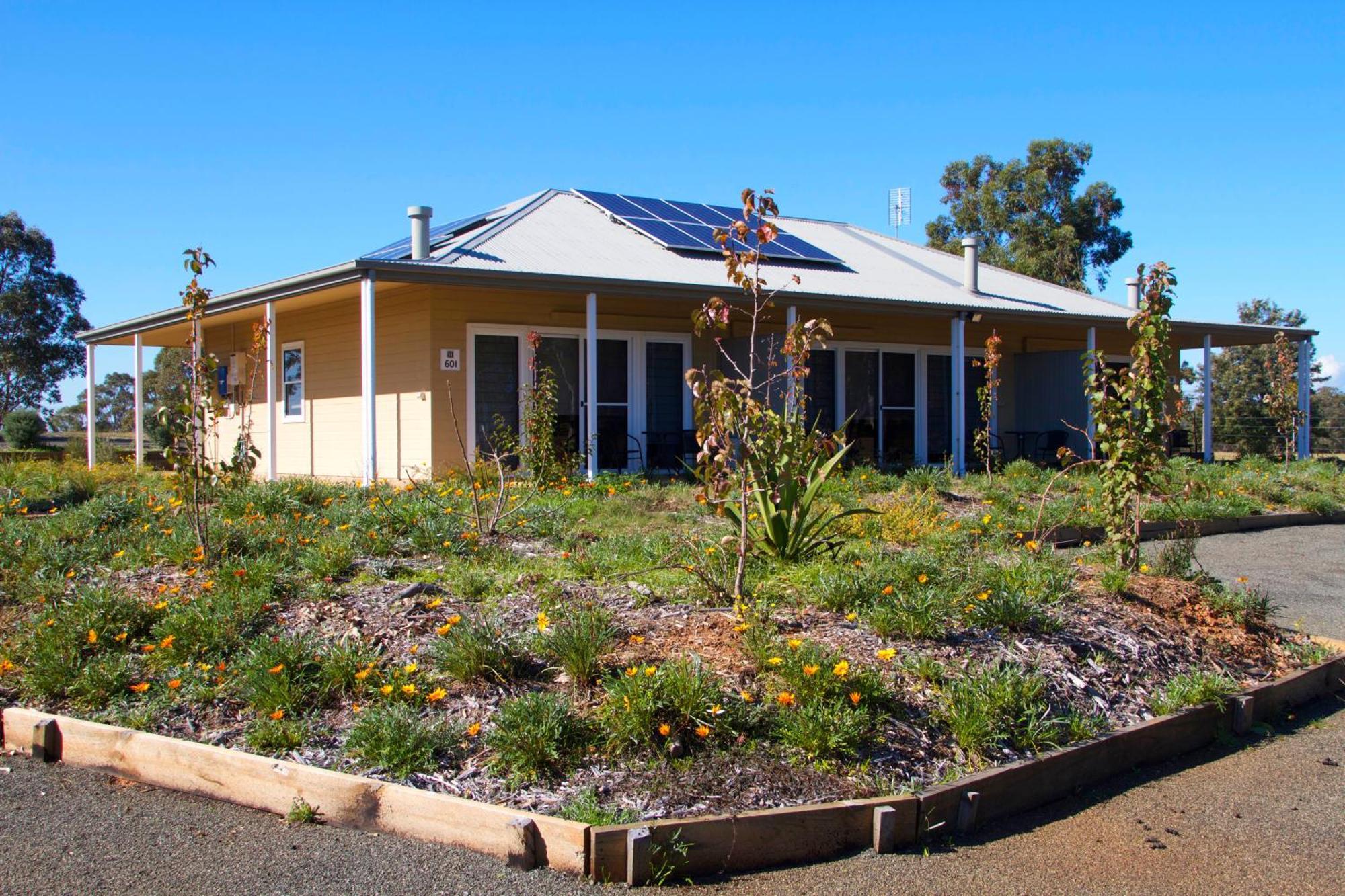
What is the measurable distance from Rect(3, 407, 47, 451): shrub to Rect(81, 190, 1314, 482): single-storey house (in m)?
14.8

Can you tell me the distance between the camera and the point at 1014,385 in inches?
768

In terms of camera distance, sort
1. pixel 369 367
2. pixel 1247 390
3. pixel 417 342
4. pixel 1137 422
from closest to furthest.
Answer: pixel 1137 422, pixel 369 367, pixel 417 342, pixel 1247 390

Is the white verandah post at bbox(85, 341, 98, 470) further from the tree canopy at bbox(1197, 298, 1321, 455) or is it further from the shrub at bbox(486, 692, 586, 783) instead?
the tree canopy at bbox(1197, 298, 1321, 455)

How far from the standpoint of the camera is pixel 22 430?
3131 centimetres

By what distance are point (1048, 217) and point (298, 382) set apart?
30939mm

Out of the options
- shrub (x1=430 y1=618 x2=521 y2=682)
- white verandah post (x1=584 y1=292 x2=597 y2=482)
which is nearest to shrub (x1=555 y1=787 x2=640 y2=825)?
shrub (x1=430 y1=618 x2=521 y2=682)

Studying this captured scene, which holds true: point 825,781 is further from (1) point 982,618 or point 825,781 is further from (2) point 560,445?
(2) point 560,445

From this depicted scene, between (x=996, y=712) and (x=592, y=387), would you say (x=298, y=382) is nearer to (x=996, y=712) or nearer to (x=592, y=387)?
(x=592, y=387)

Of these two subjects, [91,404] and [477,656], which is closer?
[477,656]

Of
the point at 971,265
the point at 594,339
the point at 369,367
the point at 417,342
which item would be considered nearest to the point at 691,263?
the point at 594,339

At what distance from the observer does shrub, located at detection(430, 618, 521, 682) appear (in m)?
4.69

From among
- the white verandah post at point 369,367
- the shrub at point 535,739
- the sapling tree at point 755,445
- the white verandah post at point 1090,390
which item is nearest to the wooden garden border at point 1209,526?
the white verandah post at point 1090,390

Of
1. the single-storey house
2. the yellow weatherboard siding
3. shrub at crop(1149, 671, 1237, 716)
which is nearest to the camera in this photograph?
shrub at crop(1149, 671, 1237, 716)

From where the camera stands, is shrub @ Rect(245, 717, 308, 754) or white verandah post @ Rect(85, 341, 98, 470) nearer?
shrub @ Rect(245, 717, 308, 754)
